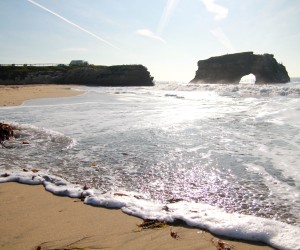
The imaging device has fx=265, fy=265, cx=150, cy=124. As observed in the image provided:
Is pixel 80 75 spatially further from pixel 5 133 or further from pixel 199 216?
pixel 199 216

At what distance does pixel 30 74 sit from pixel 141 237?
2229 inches

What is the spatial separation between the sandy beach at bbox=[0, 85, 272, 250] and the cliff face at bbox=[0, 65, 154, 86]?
53310 millimetres

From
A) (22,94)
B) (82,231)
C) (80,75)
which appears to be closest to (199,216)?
(82,231)

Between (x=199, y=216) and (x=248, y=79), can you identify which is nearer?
(x=199, y=216)

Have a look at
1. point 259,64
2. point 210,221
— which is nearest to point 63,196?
point 210,221

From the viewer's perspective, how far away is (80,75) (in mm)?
A: 55281

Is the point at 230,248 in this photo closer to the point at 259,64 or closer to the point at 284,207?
the point at 284,207

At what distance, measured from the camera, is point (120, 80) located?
57062mm

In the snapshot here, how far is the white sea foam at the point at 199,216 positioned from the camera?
2.29 meters

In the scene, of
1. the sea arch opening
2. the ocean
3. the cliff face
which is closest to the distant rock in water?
the sea arch opening

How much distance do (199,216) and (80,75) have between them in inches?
2201

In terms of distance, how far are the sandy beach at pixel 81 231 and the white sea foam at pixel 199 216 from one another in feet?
0.31

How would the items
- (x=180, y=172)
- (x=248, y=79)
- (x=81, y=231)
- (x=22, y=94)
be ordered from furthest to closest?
(x=248, y=79), (x=22, y=94), (x=180, y=172), (x=81, y=231)

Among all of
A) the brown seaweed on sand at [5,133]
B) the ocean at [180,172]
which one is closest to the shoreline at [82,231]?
the ocean at [180,172]
